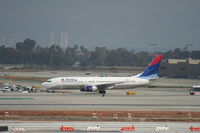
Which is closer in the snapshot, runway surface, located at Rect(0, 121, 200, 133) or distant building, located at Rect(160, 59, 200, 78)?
runway surface, located at Rect(0, 121, 200, 133)

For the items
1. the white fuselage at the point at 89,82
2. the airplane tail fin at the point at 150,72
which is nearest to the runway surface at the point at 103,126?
the white fuselage at the point at 89,82

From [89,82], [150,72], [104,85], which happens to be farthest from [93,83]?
[150,72]

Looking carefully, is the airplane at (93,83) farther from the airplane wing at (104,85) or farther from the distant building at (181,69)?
the distant building at (181,69)

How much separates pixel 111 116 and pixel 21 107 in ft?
42.1

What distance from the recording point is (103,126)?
43531mm

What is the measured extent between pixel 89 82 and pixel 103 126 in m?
44.0

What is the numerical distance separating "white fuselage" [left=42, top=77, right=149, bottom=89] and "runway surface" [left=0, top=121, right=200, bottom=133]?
39958mm

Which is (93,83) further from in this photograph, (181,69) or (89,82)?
(181,69)

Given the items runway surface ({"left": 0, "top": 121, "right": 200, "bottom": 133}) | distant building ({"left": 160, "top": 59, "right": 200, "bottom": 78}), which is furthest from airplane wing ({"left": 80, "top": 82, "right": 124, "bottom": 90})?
distant building ({"left": 160, "top": 59, "right": 200, "bottom": 78})

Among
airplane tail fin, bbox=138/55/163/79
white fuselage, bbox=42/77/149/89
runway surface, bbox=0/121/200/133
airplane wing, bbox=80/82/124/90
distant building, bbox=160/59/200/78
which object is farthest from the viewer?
distant building, bbox=160/59/200/78

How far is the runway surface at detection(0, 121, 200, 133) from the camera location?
4100 cm

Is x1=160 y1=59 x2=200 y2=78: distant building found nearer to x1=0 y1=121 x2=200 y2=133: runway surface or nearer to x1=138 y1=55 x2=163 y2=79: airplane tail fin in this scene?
x1=138 y1=55 x2=163 y2=79: airplane tail fin

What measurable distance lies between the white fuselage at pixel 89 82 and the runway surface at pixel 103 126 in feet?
131

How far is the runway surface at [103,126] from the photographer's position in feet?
135
